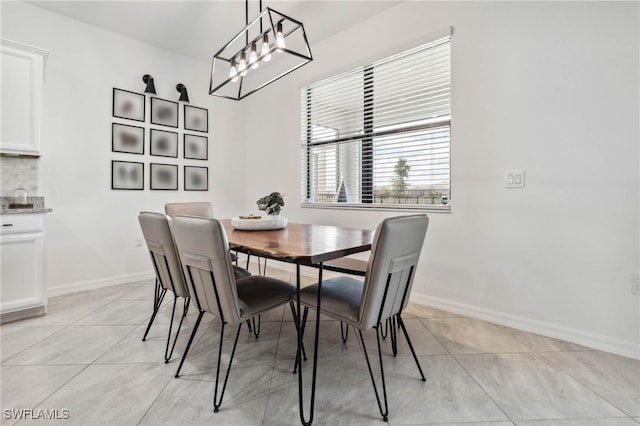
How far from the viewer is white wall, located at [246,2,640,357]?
1.82m

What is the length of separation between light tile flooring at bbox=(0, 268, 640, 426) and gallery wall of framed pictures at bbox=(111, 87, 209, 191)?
1.77 meters

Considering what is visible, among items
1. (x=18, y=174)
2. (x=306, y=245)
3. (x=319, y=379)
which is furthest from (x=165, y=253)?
(x=18, y=174)

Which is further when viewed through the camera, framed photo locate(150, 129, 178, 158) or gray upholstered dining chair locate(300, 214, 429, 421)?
framed photo locate(150, 129, 178, 158)

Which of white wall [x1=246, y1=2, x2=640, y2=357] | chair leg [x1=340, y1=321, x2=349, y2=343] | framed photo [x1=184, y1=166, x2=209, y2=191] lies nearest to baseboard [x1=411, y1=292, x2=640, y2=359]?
white wall [x1=246, y1=2, x2=640, y2=357]

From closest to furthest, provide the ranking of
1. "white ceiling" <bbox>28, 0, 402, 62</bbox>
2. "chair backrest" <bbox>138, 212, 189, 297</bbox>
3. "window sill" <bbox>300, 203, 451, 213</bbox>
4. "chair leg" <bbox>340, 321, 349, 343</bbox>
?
1. "chair backrest" <bbox>138, 212, 189, 297</bbox>
2. "chair leg" <bbox>340, 321, 349, 343</bbox>
3. "window sill" <bbox>300, 203, 451, 213</bbox>
4. "white ceiling" <bbox>28, 0, 402, 62</bbox>

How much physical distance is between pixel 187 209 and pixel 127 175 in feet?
3.58

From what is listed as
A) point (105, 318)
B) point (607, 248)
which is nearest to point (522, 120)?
point (607, 248)

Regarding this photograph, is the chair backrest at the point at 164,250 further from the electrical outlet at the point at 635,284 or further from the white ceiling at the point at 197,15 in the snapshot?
the electrical outlet at the point at 635,284

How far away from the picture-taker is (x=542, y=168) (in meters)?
2.06

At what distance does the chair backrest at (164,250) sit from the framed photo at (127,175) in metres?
1.90

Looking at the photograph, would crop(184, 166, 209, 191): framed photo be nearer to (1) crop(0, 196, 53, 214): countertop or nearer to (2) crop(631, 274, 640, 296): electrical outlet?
(1) crop(0, 196, 53, 214): countertop

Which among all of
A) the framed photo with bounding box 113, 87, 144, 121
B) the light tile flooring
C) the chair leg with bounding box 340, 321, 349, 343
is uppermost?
the framed photo with bounding box 113, 87, 144, 121

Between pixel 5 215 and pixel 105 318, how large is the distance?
1.03 m

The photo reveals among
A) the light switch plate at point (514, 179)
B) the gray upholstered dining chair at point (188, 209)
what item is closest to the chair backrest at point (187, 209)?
the gray upholstered dining chair at point (188, 209)
